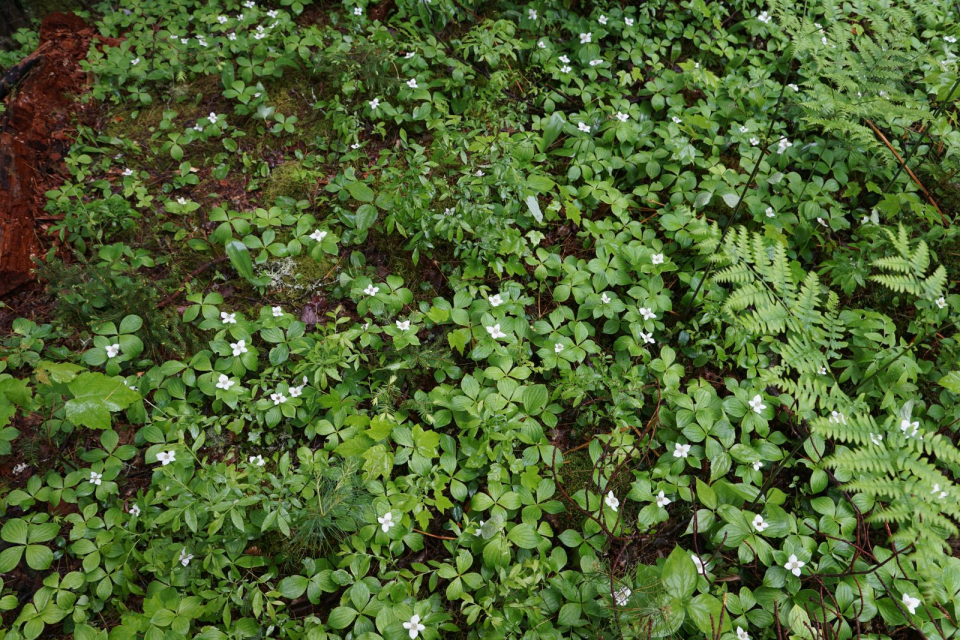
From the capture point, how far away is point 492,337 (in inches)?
132

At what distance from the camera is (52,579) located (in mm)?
2734

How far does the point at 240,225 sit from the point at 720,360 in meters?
3.28

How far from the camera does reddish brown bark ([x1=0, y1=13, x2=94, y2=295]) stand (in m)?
3.63

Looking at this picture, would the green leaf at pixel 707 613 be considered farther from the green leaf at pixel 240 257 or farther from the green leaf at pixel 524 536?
the green leaf at pixel 240 257

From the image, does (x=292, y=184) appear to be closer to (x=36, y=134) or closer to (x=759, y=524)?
(x=36, y=134)

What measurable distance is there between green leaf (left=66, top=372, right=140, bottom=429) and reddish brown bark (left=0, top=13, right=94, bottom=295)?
1332 mm

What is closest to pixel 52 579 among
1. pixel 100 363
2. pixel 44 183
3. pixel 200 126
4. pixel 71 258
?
pixel 100 363

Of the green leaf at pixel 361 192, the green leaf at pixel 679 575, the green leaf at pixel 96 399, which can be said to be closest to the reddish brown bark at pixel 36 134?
the green leaf at pixel 96 399

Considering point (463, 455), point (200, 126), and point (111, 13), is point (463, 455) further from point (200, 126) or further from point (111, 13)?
point (111, 13)

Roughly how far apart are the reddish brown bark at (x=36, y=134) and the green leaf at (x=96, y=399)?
1332 mm

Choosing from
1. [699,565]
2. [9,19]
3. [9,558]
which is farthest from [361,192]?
[9,19]

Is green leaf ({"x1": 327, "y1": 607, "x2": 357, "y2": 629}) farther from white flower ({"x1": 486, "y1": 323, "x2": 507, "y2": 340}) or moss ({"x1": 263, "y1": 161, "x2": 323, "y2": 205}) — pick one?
moss ({"x1": 263, "y1": 161, "x2": 323, "y2": 205})

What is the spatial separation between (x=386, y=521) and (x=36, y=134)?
4.02 metres

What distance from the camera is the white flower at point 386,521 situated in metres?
2.77
